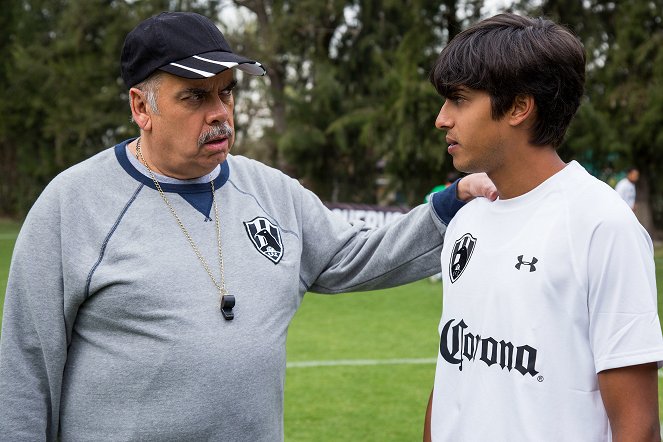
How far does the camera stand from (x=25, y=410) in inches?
96.8

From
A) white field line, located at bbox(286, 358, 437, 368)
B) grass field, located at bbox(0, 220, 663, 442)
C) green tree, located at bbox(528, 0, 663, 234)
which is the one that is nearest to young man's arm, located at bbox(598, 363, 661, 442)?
grass field, located at bbox(0, 220, 663, 442)

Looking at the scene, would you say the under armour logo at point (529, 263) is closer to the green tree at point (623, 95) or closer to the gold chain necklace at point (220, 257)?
the gold chain necklace at point (220, 257)

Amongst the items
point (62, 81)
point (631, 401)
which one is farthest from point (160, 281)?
point (62, 81)

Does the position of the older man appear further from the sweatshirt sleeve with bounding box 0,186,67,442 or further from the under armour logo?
the under armour logo

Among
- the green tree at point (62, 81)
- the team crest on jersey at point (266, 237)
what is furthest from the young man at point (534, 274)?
the green tree at point (62, 81)

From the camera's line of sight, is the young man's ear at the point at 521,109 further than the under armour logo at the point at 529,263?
Yes

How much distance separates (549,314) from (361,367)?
6122 millimetres

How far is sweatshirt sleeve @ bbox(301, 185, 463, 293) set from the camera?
9.15 ft

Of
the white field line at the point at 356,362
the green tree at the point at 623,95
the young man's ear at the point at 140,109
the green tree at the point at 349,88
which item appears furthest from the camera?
the green tree at the point at 349,88

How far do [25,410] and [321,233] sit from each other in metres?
1.05

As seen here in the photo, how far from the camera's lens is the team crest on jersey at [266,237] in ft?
Result: 8.76

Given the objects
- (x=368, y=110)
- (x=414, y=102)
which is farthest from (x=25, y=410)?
(x=368, y=110)

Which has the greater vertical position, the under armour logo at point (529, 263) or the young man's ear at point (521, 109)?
the young man's ear at point (521, 109)

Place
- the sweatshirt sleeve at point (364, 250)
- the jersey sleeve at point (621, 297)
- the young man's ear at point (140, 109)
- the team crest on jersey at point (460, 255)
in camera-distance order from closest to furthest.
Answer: the jersey sleeve at point (621, 297) → the team crest on jersey at point (460, 255) → the young man's ear at point (140, 109) → the sweatshirt sleeve at point (364, 250)
